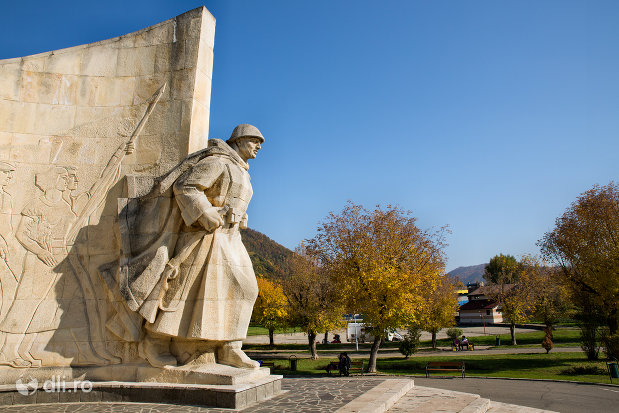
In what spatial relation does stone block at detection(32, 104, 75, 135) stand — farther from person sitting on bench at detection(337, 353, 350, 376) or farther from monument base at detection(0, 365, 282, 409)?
person sitting on bench at detection(337, 353, 350, 376)

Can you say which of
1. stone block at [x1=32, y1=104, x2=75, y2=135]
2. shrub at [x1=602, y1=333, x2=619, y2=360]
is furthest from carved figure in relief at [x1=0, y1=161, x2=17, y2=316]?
shrub at [x1=602, y1=333, x2=619, y2=360]

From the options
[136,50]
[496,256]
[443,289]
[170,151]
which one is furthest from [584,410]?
[496,256]

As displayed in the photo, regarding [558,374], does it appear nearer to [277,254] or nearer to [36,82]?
[36,82]

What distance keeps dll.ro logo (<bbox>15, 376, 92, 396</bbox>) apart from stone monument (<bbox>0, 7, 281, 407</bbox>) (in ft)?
0.37

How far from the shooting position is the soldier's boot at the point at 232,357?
7.10m

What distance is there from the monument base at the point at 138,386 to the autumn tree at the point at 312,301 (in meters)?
19.1

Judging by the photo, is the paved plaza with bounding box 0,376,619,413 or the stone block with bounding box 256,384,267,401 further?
the stone block with bounding box 256,384,267,401

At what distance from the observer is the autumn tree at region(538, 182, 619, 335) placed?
72.2 ft

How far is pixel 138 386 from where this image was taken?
6742 millimetres

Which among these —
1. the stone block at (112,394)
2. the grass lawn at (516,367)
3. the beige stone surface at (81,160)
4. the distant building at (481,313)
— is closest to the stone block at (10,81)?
the beige stone surface at (81,160)

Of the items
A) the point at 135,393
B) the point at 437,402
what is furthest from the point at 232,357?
the point at 437,402

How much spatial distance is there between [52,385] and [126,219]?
2869 millimetres

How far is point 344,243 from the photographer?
67.6 ft

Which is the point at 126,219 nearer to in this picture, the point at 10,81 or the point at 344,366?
the point at 10,81
